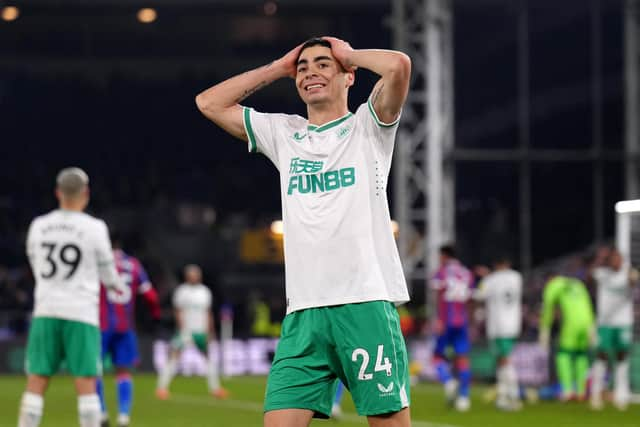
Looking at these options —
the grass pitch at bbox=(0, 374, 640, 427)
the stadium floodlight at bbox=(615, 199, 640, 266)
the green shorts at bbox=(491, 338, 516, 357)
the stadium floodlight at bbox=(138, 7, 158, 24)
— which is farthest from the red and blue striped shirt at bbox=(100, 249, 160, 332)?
the stadium floodlight at bbox=(138, 7, 158, 24)

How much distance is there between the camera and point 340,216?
5.39 metres

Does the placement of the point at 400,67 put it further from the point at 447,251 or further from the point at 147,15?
the point at 147,15

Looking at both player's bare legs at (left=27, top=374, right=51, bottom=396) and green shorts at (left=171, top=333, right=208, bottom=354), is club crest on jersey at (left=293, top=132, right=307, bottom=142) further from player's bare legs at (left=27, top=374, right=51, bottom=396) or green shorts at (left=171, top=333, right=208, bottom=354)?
green shorts at (left=171, top=333, right=208, bottom=354)

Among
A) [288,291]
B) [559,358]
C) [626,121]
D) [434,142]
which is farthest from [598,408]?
[288,291]

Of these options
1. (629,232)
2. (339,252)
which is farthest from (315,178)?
(629,232)

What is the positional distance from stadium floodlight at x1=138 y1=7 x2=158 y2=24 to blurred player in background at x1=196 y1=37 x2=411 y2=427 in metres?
27.9

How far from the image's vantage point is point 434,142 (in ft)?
81.5

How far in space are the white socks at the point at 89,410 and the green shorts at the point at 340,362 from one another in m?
4.16

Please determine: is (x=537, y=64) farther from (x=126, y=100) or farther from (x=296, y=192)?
(x=296, y=192)

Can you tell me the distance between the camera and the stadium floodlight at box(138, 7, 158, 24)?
1324 inches

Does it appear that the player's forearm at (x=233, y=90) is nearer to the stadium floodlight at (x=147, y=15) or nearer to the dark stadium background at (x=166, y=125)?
the dark stadium background at (x=166, y=125)

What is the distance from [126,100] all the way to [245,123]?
1395 inches

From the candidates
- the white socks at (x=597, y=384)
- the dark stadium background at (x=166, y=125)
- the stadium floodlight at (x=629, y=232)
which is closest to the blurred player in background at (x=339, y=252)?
the white socks at (x=597, y=384)

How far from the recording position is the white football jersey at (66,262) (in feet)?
30.5
